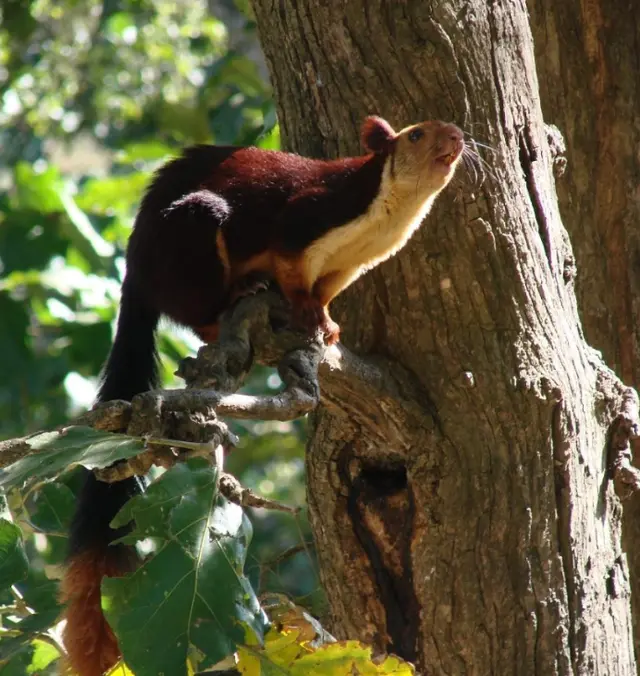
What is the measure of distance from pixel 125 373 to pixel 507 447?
1.17m

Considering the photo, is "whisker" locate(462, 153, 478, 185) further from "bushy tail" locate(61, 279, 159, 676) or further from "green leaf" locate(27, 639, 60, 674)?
"green leaf" locate(27, 639, 60, 674)

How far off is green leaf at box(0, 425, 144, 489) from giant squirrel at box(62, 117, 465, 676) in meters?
0.92

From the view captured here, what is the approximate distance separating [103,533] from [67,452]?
969 millimetres

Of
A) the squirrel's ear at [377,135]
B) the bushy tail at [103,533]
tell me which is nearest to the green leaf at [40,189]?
the bushy tail at [103,533]

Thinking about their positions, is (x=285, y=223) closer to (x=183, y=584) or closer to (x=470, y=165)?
(x=470, y=165)

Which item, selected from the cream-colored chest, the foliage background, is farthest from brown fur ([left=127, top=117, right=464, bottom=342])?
the foliage background

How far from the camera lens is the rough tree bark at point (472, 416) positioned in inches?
98.0

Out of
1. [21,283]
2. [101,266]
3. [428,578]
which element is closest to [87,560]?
[428,578]

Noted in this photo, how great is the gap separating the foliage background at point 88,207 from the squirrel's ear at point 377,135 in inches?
31.5

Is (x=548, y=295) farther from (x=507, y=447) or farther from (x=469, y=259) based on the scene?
(x=507, y=447)

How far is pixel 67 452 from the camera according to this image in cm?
162

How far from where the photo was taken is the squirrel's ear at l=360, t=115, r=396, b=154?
8.66 feet

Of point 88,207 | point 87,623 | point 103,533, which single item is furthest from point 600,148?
point 88,207

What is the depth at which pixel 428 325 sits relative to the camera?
2.62m
